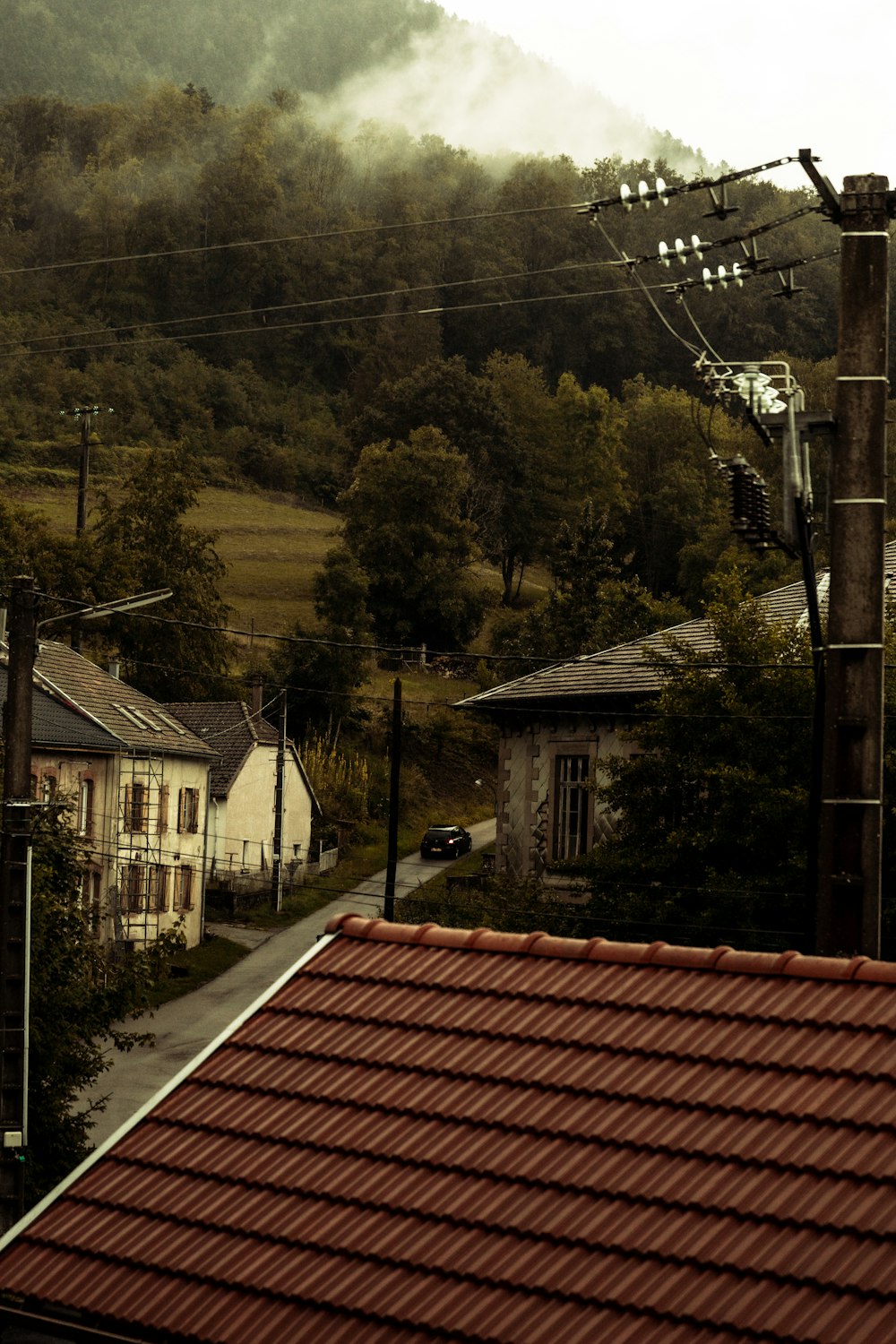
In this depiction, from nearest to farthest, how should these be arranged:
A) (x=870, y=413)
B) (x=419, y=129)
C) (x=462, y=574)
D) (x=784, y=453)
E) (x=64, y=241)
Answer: (x=870, y=413), (x=784, y=453), (x=462, y=574), (x=64, y=241), (x=419, y=129)

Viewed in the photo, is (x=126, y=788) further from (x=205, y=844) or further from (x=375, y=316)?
(x=375, y=316)

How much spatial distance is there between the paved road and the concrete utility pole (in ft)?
59.1

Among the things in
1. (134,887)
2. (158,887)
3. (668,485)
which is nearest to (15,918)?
(134,887)

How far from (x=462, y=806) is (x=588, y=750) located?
122 ft

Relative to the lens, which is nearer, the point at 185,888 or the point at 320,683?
the point at 185,888

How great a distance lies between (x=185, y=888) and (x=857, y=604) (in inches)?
1717

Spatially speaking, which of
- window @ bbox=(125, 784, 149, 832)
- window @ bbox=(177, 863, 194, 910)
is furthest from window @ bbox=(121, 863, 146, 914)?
window @ bbox=(177, 863, 194, 910)

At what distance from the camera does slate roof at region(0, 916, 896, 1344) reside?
21.3ft

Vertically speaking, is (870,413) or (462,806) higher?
(870,413)

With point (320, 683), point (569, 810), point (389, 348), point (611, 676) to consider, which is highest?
point (389, 348)

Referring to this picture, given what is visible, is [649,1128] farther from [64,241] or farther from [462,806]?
[64,241]

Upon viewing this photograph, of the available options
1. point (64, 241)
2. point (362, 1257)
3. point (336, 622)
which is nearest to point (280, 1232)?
point (362, 1257)

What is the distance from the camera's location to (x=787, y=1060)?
290 inches

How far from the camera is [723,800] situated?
84.3ft
